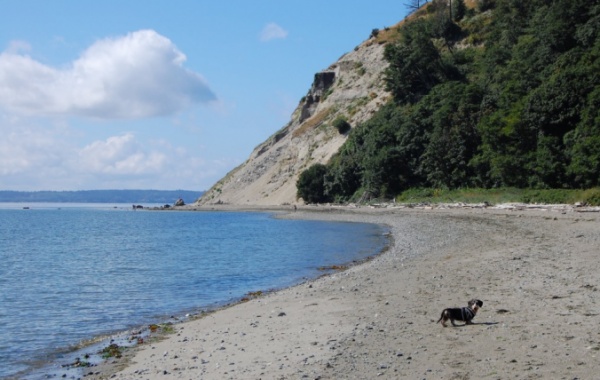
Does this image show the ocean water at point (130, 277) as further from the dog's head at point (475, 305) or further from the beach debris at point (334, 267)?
the dog's head at point (475, 305)

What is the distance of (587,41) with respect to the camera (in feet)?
171

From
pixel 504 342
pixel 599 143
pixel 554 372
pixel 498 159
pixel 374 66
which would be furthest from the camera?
pixel 374 66

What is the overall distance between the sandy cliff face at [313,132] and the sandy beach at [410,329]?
7323 cm

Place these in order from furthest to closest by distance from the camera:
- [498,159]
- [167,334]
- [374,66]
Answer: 1. [374,66]
2. [498,159]
3. [167,334]

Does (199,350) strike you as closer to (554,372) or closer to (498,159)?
(554,372)

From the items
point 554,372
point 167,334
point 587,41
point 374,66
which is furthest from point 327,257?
point 374,66

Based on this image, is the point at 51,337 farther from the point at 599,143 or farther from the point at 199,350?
the point at 599,143

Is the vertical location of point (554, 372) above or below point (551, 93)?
below

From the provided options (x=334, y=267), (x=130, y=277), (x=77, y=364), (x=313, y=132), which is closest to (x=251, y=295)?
(x=334, y=267)

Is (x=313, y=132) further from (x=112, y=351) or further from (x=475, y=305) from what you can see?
(x=475, y=305)

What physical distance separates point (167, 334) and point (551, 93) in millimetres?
42030

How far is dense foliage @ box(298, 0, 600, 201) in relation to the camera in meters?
45.9

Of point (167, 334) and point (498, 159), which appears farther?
point (498, 159)

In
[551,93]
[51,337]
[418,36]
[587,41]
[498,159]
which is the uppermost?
Answer: [418,36]
